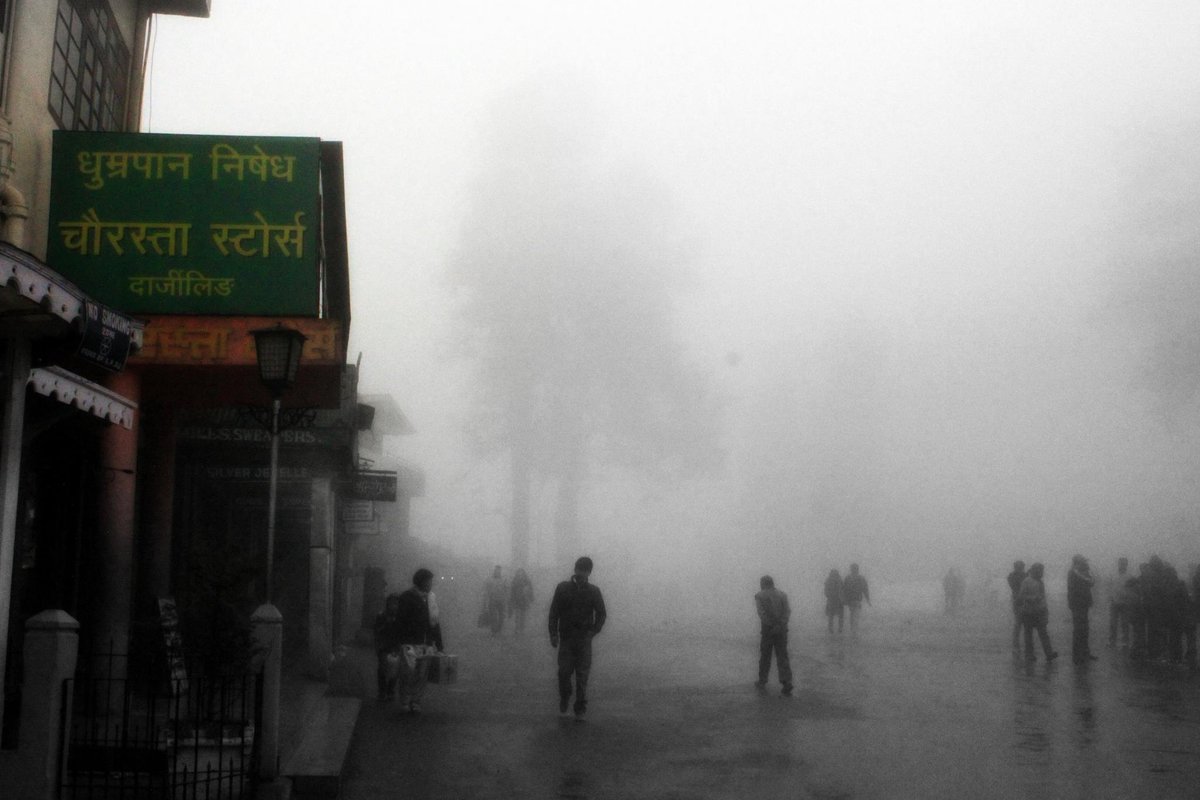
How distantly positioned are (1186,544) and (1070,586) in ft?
131

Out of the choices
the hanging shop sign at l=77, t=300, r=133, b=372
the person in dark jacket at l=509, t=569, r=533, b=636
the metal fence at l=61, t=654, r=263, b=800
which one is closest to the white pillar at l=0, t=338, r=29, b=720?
the hanging shop sign at l=77, t=300, r=133, b=372

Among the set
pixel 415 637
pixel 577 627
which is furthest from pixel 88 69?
pixel 577 627

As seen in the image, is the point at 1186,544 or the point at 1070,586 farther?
the point at 1186,544

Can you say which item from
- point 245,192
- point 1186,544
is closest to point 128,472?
point 245,192

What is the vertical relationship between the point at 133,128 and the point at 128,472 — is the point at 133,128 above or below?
above

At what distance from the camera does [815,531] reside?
8012 centimetres

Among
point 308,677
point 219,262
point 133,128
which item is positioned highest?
point 133,128

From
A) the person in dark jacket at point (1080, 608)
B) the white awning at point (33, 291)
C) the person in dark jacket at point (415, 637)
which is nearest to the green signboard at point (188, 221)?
the white awning at point (33, 291)

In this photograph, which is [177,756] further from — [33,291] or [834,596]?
[834,596]

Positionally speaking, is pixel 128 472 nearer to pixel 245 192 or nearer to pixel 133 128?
pixel 245 192

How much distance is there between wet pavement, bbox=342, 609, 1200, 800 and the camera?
388 inches

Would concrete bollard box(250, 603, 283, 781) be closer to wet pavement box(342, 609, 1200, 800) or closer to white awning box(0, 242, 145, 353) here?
wet pavement box(342, 609, 1200, 800)

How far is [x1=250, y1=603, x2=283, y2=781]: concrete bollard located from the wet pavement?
2.48ft

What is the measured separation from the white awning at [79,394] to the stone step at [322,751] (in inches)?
126
